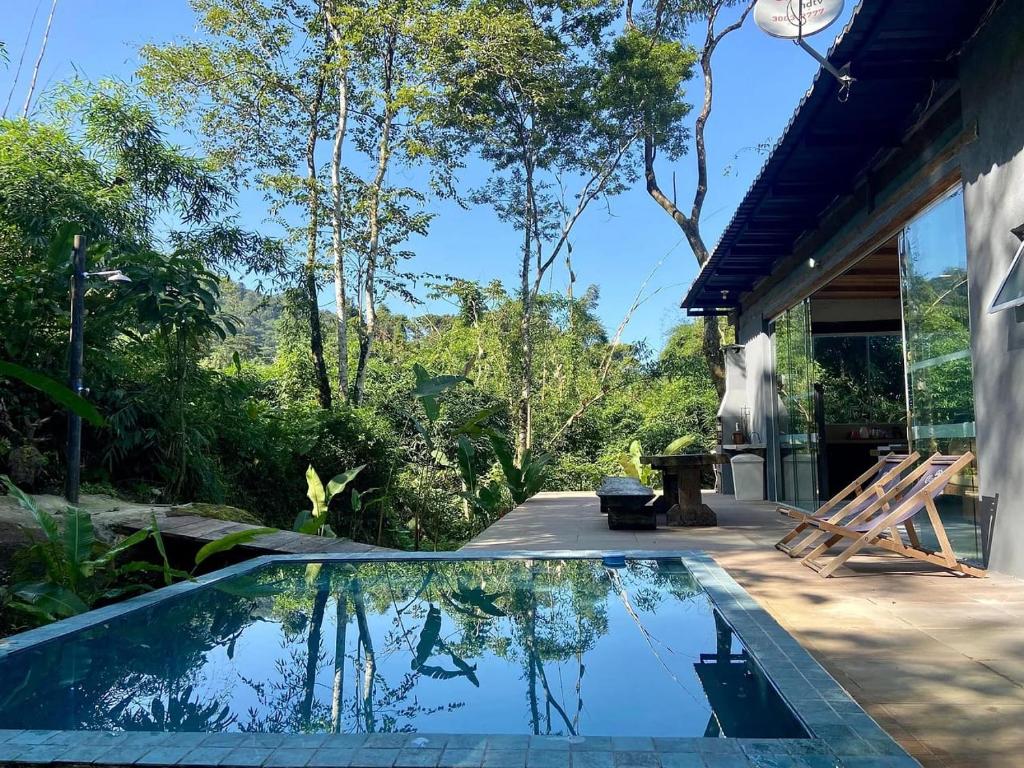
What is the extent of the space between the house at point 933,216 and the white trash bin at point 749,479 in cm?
158

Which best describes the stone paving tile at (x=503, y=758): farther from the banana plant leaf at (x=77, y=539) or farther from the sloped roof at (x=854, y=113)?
the sloped roof at (x=854, y=113)

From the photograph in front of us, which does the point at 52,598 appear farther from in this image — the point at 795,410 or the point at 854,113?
the point at 795,410

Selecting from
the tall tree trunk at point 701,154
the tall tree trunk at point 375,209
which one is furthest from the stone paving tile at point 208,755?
the tall tree trunk at point 701,154

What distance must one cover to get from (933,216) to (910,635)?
3.39m

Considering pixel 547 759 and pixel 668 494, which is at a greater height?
pixel 668 494

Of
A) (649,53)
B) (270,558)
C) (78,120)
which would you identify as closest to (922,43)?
(270,558)

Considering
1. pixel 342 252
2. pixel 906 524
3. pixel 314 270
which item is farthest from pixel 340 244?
pixel 906 524

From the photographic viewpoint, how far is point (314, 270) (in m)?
13.2

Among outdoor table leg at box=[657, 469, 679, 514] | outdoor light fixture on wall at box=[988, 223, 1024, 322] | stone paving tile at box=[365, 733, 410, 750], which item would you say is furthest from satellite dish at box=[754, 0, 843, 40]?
stone paving tile at box=[365, 733, 410, 750]

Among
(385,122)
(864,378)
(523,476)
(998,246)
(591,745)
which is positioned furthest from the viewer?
(385,122)

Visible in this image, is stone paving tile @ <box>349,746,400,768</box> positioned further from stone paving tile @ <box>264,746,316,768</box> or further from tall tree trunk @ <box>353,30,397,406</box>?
tall tree trunk @ <box>353,30,397,406</box>

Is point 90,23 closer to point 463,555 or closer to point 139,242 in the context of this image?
point 139,242

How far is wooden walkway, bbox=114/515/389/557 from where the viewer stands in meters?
5.49

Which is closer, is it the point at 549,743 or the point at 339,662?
the point at 549,743
